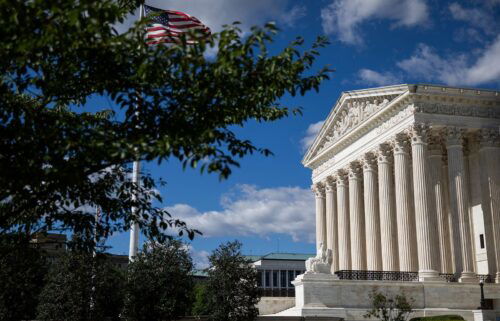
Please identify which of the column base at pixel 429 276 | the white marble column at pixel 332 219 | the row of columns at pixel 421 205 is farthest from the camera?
the white marble column at pixel 332 219

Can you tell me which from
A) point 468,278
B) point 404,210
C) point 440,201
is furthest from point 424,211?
point 468,278

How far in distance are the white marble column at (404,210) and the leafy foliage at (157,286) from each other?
18.3 metres

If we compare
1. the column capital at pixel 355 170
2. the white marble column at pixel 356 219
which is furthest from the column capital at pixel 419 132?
the white marble column at pixel 356 219

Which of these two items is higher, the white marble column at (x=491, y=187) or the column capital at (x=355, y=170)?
the column capital at (x=355, y=170)

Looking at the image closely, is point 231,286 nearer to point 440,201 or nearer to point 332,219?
point 440,201

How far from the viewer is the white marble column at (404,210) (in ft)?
148

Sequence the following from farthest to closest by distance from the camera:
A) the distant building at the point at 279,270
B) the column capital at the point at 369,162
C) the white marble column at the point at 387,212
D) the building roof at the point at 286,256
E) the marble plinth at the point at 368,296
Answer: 1. the building roof at the point at 286,256
2. the distant building at the point at 279,270
3. the column capital at the point at 369,162
4. the white marble column at the point at 387,212
5. the marble plinth at the point at 368,296

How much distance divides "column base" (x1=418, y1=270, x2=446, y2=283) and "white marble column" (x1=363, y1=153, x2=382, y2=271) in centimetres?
763

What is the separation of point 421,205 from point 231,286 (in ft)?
55.6

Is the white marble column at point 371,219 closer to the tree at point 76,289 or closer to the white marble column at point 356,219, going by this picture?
the white marble column at point 356,219

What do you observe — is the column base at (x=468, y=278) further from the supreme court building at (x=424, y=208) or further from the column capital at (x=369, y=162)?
the column capital at (x=369, y=162)

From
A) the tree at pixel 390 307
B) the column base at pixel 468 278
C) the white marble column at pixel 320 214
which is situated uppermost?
the white marble column at pixel 320 214

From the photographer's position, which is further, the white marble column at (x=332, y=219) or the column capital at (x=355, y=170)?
the white marble column at (x=332, y=219)

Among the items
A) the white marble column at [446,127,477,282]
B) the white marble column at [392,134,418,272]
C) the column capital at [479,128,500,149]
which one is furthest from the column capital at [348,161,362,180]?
the column capital at [479,128,500,149]
